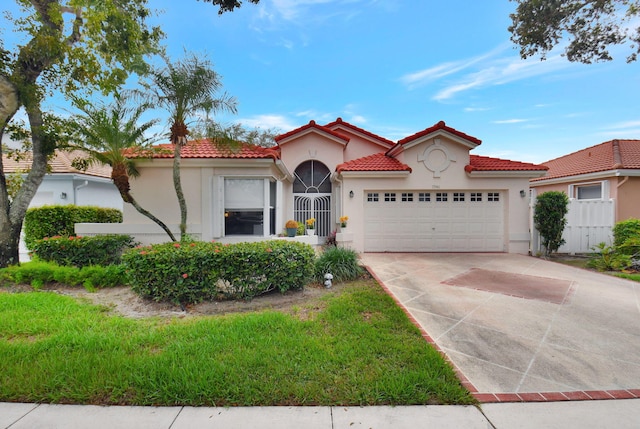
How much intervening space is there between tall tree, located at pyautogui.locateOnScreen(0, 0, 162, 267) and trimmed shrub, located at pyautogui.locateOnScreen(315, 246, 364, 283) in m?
7.50

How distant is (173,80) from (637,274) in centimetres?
1416

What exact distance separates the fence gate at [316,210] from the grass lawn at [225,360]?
914cm

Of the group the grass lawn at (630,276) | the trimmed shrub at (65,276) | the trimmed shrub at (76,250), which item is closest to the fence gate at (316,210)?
the trimmed shrub at (76,250)

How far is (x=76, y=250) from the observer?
26.3 feet

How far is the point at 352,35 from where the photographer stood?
10.5 meters

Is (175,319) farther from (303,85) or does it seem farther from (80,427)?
(303,85)

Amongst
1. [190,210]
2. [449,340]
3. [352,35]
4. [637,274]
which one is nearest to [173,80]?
[190,210]

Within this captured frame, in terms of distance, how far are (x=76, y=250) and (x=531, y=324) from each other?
11.0 metres

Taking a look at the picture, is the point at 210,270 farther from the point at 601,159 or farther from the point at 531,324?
the point at 601,159

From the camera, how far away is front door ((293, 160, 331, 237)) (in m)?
14.1

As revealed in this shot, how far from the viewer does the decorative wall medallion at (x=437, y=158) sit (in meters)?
11.5

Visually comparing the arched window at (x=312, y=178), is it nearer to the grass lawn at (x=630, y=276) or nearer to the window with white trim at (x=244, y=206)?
the window with white trim at (x=244, y=206)

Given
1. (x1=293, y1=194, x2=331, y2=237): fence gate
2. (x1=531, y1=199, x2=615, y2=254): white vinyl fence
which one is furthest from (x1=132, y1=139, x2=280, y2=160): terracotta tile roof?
(x1=531, y1=199, x2=615, y2=254): white vinyl fence

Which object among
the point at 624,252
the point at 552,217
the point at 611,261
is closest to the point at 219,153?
the point at 552,217
